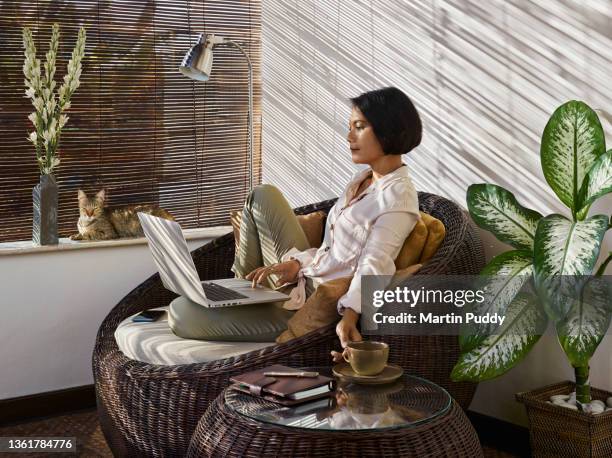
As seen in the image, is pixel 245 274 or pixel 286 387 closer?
pixel 286 387

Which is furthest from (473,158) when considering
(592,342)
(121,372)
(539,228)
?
(121,372)

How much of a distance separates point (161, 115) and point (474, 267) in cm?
194

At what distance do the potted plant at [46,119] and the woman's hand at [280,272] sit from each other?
41.4 inches

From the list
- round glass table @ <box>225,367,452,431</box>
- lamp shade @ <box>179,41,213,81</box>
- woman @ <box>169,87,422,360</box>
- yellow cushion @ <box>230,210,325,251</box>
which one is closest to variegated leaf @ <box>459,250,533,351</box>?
woman @ <box>169,87,422,360</box>

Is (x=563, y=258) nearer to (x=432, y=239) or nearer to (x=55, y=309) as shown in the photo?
(x=432, y=239)

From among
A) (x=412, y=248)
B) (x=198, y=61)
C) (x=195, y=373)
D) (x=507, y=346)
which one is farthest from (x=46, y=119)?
(x=507, y=346)

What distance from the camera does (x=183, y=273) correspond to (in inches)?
101

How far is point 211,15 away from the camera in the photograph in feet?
13.2

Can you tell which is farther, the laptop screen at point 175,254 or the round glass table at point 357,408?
the laptop screen at point 175,254

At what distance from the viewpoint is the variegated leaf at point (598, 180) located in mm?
2203

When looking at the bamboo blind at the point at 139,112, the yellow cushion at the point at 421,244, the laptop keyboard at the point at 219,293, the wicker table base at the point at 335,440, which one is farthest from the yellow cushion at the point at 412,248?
the bamboo blind at the point at 139,112

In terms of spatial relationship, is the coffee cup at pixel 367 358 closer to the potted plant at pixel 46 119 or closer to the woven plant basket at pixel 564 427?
the woven plant basket at pixel 564 427

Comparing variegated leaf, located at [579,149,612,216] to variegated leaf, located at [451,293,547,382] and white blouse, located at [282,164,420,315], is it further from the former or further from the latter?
white blouse, located at [282,164,420,315]

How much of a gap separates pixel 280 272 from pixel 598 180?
3.54ft
